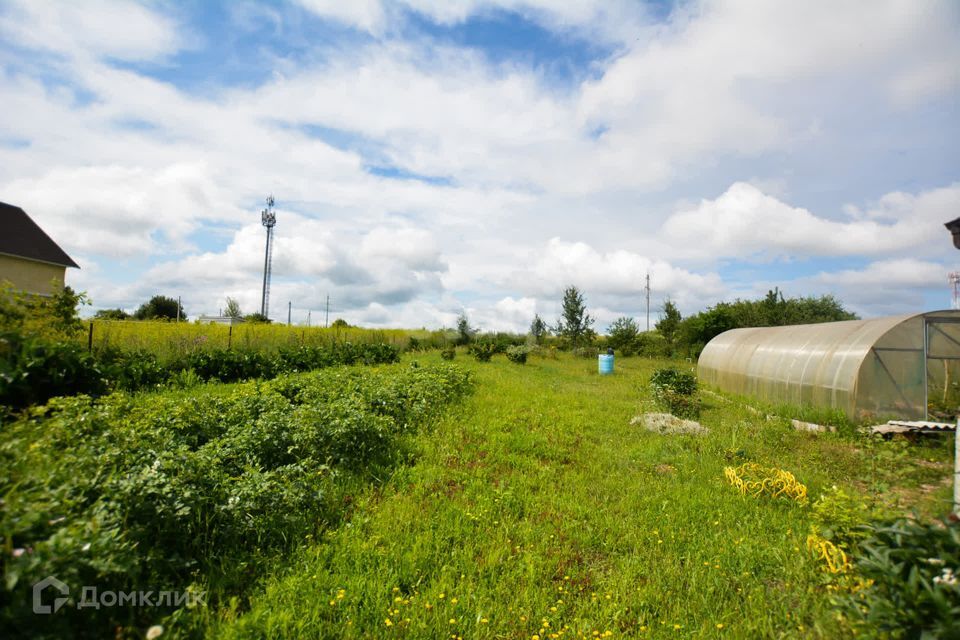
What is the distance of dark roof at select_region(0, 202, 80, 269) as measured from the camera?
22609mm

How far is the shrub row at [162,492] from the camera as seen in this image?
199 centimetres

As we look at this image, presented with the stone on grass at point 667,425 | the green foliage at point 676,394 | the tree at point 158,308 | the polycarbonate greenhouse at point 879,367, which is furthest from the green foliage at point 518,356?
the tree at point 158,308

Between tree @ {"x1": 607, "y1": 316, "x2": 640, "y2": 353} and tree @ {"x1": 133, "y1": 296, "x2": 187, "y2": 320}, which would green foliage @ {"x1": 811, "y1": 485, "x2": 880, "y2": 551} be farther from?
tree @ {"x1": 133, "y1": 296, "x2": 187, "y2": 320}

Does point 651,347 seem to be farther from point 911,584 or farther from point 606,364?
point 911,584

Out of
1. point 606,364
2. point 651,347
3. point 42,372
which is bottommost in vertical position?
point 606,364

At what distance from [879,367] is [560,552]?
911cm

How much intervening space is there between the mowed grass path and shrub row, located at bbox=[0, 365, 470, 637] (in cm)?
37

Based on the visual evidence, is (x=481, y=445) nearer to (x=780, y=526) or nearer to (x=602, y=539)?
(x=602, y=539)

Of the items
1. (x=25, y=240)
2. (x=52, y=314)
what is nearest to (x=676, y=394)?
(x=52, y=314)

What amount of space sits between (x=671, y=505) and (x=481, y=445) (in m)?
2.62

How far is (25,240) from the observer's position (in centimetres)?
2400

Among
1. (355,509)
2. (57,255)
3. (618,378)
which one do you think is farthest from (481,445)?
(57,255)

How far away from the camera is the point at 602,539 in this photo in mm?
4062

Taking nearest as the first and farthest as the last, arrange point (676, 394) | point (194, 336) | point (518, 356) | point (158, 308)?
point (676, 394), point (194, 336), point (518, 356), point (158, 308)
